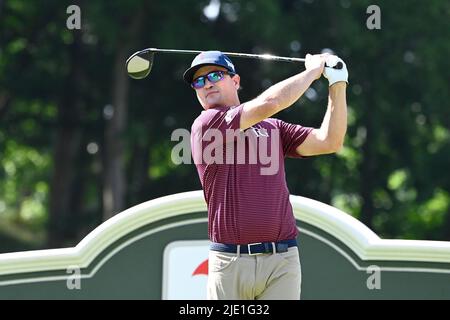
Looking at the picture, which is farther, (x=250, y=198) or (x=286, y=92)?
(x=250, y=198)

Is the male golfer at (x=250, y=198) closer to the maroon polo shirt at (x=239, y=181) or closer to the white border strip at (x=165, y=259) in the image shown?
the maroon polo shirt at (x=239, y=181)

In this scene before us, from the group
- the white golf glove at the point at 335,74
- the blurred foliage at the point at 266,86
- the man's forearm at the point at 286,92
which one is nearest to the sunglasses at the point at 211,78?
the man's forearm at the point at 286,92

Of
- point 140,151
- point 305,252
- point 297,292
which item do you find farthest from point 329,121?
point 140,151

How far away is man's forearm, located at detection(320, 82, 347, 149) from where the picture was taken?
13.9 ft

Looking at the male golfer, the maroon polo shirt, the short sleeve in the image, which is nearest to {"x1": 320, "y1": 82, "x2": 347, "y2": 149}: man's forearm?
the male golfer

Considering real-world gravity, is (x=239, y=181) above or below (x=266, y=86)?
below

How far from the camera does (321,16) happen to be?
61.6ft

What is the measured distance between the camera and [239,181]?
4215mm

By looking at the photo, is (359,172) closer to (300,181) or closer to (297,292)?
(300,181)

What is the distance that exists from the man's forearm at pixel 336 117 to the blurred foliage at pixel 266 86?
12.4 metres

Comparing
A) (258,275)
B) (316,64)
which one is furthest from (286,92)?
(258,275)

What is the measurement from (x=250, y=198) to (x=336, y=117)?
0.54m

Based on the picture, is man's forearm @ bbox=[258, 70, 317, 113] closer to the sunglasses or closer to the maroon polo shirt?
the maroon polo shirt

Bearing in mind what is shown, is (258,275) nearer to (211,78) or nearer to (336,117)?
(336,117)
